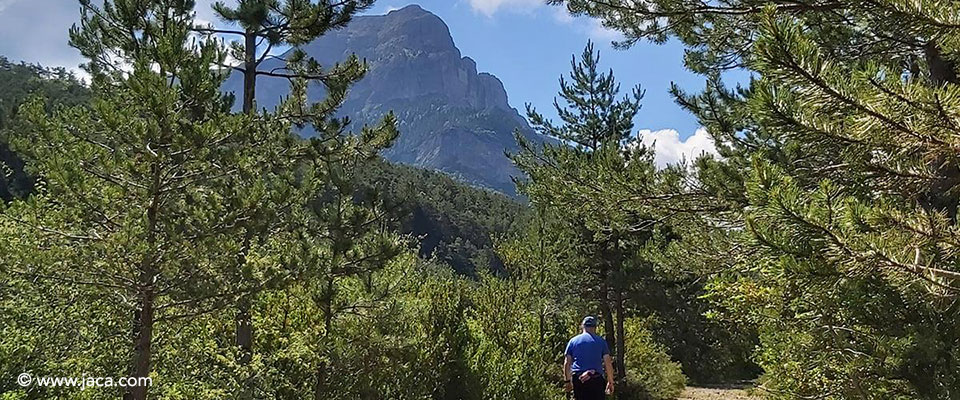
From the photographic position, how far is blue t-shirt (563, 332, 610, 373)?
5918 millimetres

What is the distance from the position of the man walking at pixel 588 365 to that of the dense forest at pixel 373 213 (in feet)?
4.31

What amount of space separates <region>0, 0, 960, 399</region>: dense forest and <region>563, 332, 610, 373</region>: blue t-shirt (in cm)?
131

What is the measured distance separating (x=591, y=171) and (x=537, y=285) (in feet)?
18.1

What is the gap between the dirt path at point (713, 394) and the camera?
47.1ft

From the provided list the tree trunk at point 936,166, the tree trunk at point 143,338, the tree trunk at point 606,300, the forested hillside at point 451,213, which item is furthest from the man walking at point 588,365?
the forested hillside at point 451,213

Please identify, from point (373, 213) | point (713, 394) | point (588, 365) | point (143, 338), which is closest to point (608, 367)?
point (588, 365)

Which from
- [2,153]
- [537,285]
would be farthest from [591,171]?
[2,153]

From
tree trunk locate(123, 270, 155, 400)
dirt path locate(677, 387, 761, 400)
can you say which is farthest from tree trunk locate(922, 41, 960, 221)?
dirt path locate(677, 387, 761, 400)

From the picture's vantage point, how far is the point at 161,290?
4664 millimetres

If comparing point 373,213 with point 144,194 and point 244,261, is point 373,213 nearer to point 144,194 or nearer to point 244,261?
point 244,261

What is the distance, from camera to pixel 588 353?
594 centimetres

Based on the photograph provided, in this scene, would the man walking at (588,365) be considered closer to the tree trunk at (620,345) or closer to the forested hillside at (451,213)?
the tree trunk at (620,345)

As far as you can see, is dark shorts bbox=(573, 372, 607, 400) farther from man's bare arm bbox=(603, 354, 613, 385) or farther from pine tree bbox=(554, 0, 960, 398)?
pine tree bbox=(554, 0, 960, 398)

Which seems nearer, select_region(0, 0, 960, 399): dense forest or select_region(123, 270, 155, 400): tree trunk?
select_region(0, 0, 960, 399): dense forest
